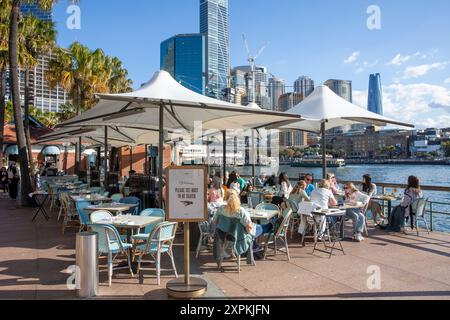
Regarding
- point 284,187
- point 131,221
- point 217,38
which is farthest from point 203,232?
point 217,38

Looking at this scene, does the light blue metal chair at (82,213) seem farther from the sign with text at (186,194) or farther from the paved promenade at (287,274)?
the sign with text at (186,194)

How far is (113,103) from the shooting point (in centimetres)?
718

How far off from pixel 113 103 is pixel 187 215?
11.1 feet

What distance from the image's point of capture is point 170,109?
769cm

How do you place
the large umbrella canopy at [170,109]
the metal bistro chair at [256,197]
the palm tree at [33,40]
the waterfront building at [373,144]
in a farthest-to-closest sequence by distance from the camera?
1. the waterfront building at [373,144]
2. the palm tree at [33,40]
3. the metal bistro chair at [256,197]
4. the large umbrella canopy at [170,109]

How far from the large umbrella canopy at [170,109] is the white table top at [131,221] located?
1.91 meters

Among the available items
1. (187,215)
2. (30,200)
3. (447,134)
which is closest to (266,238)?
(187,215)

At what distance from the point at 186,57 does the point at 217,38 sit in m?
40.4

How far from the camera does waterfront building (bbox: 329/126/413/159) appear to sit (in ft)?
406

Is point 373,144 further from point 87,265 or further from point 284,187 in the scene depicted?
point 87,265

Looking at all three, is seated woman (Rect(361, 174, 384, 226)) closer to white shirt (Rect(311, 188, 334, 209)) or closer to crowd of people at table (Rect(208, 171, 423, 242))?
crowd of people at table (Rect(208, 171, 423, 242))

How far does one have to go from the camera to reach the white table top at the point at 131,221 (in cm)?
566

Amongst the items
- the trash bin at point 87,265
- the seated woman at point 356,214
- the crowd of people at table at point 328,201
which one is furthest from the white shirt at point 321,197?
the trash bin at point 87,265

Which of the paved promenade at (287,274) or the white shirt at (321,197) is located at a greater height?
the white shirt at (321,197)
